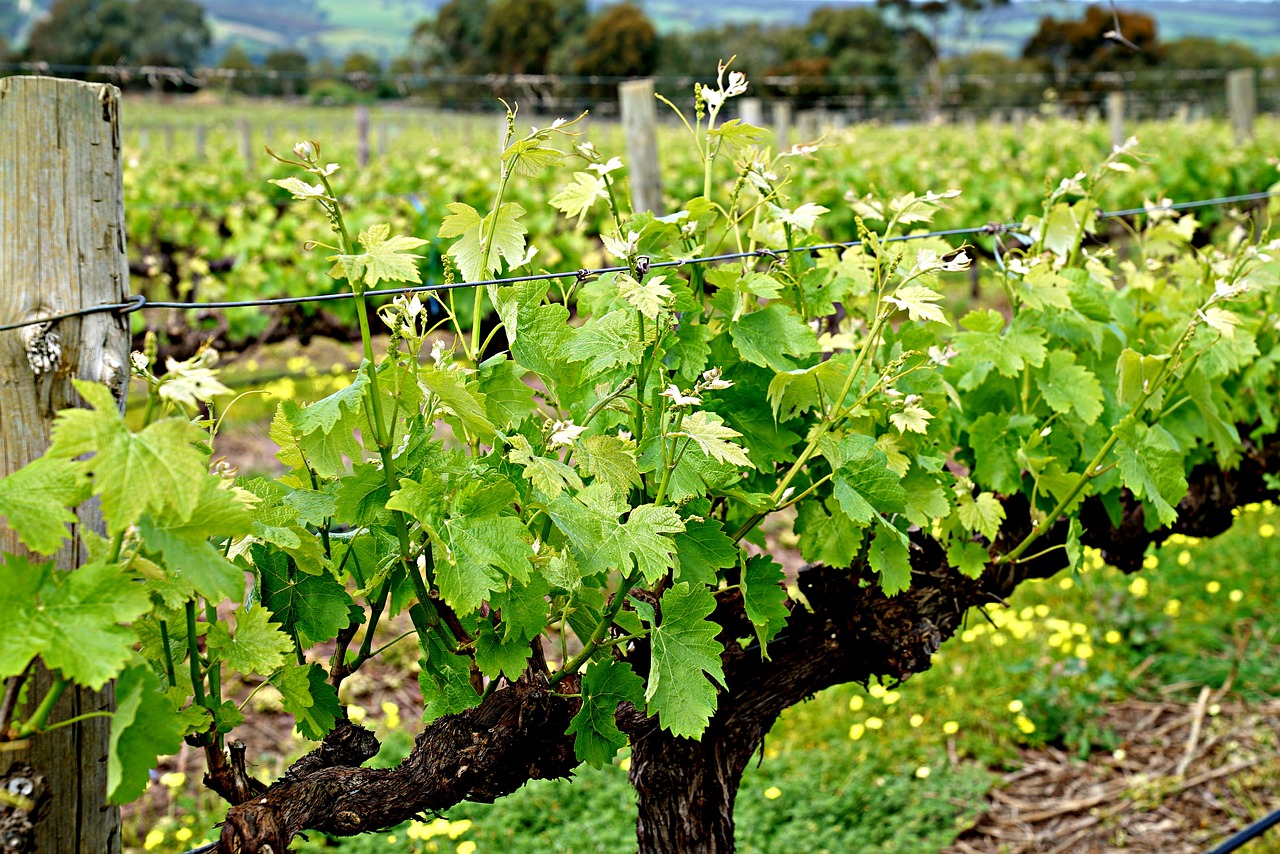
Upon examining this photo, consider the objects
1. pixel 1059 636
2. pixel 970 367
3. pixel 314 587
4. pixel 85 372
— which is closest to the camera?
pixel 85 372

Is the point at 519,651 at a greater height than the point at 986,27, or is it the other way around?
the point at 986,27

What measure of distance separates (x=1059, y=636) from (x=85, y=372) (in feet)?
13.5

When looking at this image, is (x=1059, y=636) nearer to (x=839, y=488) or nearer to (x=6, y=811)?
(x=839, y=488)

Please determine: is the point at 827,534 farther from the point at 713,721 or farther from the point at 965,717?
the point at 965,717

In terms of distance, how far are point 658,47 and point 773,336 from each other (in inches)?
2214

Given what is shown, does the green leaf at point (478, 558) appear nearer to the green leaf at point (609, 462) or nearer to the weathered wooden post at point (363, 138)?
the green leaf at point (609, 462)

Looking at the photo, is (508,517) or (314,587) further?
(314,587)

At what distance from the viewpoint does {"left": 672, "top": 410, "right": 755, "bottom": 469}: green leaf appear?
1363mm

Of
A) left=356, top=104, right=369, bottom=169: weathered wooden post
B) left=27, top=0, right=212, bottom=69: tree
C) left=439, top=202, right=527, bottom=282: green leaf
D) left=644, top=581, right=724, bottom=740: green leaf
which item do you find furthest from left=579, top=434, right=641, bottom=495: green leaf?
left=27, top=0, right=212, bottom=69: tree

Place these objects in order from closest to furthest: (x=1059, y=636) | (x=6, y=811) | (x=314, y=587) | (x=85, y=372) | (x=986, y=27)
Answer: (x=6, y=811), (x=85, y=372), (x=314, y=587), (x=1059, y=636), (x=986, y=27)

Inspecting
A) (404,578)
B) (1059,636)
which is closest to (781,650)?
(404,578)

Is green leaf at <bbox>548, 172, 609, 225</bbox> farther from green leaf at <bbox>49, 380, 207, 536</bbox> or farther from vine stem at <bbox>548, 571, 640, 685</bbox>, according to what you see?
green leaf at <bbox>49, 380, 207, 536</bbox>

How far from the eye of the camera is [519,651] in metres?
1.47

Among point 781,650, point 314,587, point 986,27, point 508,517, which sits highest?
point 986,27
